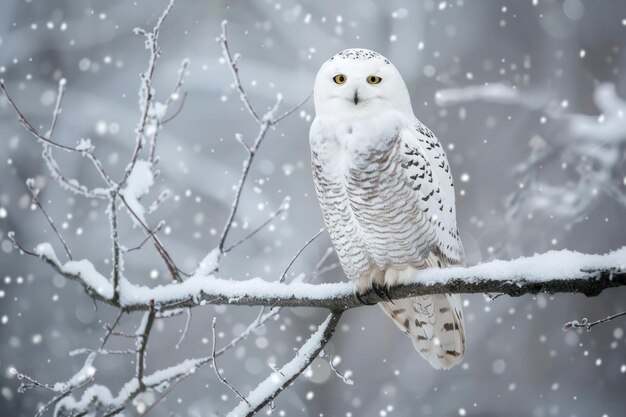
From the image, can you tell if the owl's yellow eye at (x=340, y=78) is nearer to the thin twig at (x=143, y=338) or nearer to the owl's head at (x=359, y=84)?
the owl's head at (x=359, y=84)

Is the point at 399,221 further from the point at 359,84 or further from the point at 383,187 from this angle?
the point at 359,84

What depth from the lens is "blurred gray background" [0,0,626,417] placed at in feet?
17.2

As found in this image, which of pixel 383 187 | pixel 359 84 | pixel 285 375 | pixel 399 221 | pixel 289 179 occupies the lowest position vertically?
pixel 289 179

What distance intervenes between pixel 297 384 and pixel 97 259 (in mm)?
2033

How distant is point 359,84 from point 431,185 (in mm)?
354

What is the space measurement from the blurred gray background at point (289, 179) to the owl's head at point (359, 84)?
10.8 feet

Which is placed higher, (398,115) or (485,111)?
(398,115)

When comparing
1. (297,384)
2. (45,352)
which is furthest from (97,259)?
(297,384)

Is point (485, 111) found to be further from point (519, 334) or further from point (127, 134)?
point (127, 134)

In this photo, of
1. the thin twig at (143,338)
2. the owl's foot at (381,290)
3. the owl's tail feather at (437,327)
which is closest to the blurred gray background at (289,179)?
the owl's tail feather at (437,327)

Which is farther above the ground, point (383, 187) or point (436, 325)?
point (383, 187)

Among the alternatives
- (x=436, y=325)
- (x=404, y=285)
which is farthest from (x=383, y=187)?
(x=436, y=325)

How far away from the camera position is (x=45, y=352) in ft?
19.0

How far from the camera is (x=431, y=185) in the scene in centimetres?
183
